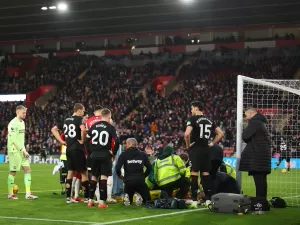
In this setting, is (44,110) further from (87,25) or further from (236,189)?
(236,189)

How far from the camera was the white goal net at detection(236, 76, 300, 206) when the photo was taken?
13.2 m

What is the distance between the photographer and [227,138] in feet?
117

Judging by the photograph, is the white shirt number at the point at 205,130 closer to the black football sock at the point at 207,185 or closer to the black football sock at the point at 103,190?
the black football sock at the point at 207,185

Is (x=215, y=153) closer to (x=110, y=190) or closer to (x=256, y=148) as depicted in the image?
(x=256, y=148)

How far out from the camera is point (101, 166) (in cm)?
1221

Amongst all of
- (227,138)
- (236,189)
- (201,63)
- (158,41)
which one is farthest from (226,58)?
(236,189)

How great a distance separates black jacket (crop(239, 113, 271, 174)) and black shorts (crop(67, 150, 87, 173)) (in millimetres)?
3499

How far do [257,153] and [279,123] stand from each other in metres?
11.5

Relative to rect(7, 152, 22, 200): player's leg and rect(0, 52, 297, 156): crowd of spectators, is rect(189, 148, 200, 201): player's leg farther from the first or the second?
Answer: rect(0, 52, 297, 156): crowd of spectators

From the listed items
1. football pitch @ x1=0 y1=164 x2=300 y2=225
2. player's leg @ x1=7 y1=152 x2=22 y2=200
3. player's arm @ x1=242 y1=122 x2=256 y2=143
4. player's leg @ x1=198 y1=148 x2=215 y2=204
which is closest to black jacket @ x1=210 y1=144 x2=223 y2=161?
player's leg @ x1=198 y1=148 x2=215 y2=204

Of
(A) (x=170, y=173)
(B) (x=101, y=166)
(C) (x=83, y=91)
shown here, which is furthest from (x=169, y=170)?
(C) (x=83, y=91)

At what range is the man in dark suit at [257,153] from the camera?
11.8 m

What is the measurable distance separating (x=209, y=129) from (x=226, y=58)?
32.5 m

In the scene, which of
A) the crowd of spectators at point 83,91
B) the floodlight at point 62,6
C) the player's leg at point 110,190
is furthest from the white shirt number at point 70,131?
the crowd of spectators at point 83,91
